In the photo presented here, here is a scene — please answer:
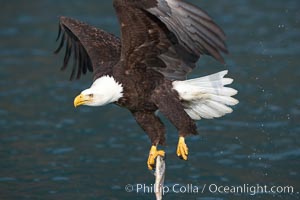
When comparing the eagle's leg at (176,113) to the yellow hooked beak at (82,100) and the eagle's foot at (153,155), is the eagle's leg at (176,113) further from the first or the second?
the yellow hooked beak at (82,100)

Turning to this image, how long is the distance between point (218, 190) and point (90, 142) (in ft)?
6.63

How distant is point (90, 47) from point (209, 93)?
128 cm

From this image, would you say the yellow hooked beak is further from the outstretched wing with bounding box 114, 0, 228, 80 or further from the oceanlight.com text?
the oceanlight.com text

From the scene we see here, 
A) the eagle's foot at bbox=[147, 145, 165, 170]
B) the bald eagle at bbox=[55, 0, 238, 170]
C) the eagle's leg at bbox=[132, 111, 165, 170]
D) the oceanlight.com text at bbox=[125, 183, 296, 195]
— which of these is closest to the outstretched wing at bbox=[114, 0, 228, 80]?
the bald eagle at bbox=[55, 0, 238, 170]

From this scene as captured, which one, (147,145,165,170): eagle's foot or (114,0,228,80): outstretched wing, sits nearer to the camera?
(114,0,228,80): outstretched wing

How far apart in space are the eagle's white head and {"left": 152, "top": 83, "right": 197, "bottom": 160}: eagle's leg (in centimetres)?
33

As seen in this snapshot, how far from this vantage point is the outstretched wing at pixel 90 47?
7980mm

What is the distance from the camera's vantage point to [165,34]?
7.34 meters

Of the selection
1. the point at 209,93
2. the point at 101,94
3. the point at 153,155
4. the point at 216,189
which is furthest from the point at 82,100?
the point at 216,189

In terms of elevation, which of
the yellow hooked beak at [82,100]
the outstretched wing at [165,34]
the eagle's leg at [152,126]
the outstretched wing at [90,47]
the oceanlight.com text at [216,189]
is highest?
the outstretched wing at [90,47]

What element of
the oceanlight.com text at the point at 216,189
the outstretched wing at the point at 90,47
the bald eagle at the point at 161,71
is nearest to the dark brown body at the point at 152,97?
the bald eagle at the point at 161,71

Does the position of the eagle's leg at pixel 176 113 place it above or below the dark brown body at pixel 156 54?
below

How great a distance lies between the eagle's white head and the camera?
7391 millimetres

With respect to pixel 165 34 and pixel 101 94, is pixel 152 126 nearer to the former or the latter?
pixel 101 94
